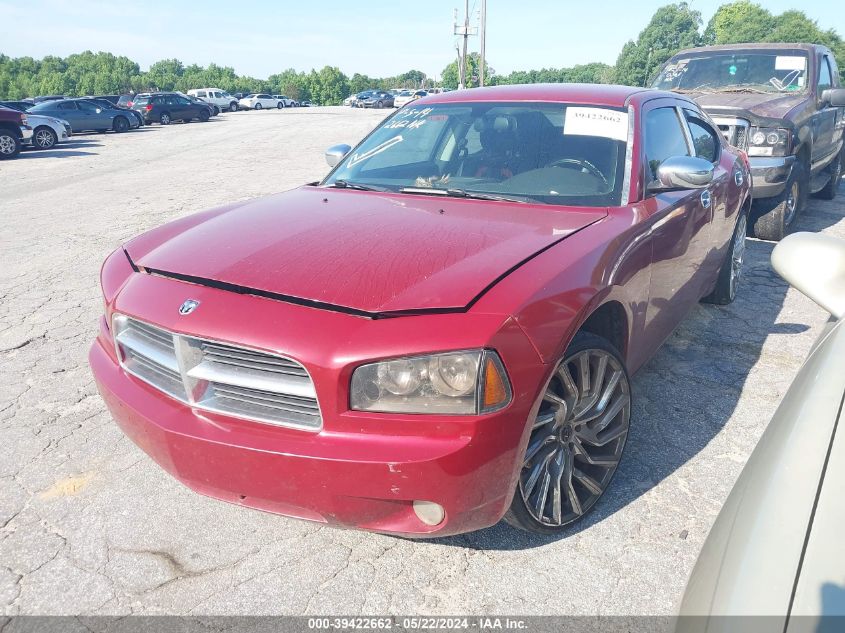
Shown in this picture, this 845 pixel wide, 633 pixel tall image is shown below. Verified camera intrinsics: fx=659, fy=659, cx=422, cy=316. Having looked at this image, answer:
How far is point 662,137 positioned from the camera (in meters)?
3.54

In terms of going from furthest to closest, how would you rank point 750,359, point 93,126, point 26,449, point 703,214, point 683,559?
point 93,126, point 750,359, point 703,214, point 26,449, point 683,559

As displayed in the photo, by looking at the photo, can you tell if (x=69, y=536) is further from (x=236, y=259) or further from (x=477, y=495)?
(x=477, y=495)

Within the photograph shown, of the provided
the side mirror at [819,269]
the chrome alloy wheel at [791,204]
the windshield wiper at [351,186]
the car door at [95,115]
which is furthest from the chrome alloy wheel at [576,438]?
the car door at [95,115]

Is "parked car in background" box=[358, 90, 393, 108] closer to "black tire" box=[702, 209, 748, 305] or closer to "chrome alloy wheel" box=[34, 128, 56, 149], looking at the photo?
"chrome alloy wheel" box=[34, 128, 56, 149]

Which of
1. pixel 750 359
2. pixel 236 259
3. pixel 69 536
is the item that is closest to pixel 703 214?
pixel 750 359

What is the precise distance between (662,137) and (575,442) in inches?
75.8

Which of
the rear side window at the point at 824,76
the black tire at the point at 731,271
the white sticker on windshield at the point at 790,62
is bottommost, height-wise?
the black tire at the point at 731,271

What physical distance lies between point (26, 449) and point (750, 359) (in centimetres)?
409

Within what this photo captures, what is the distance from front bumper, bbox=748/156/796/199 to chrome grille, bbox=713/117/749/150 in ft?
0.93

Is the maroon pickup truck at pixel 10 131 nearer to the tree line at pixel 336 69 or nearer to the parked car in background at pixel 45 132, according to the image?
the parked car in background at pixel 45 132

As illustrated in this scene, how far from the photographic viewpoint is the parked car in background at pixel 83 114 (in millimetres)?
23452

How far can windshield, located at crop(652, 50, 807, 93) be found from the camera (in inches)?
309

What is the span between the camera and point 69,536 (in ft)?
8.24

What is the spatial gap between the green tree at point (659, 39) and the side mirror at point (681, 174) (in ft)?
317
